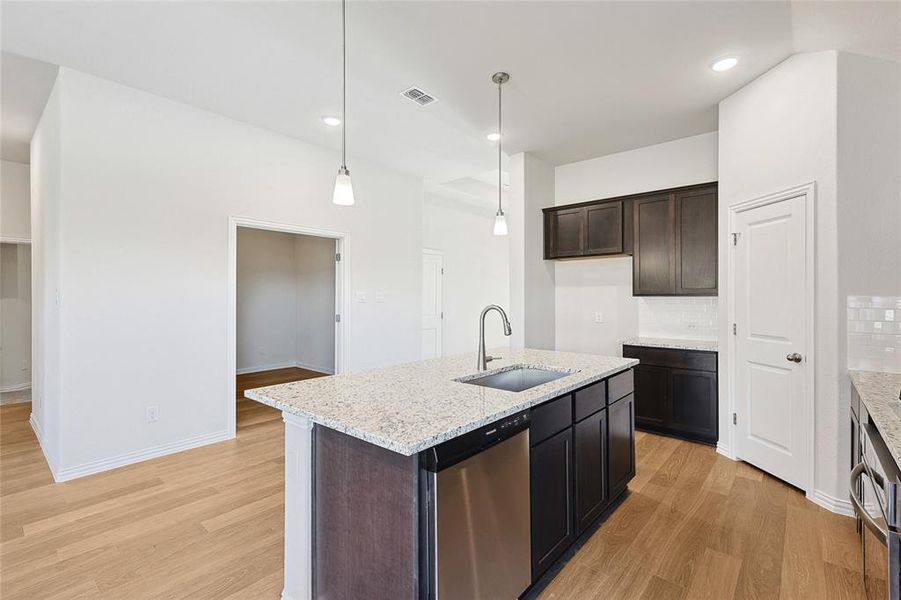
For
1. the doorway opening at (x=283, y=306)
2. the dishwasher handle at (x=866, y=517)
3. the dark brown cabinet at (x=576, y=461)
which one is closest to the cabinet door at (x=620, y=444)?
the dark brown cabinet at (x=576, y=461)

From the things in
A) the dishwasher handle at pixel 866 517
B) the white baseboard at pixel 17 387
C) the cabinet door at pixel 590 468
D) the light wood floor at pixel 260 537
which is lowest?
the light wood floor at pixel 260 537

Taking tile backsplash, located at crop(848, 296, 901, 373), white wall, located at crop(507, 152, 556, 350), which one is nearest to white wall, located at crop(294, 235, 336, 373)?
white wall, located at crop(507, 152, 556, 350)

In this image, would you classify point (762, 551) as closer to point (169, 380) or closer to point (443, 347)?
point (169, 380)

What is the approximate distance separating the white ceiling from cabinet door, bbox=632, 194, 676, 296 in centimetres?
74

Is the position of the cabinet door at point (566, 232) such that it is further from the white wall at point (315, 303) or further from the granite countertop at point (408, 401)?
the white wall at point (315, 303)

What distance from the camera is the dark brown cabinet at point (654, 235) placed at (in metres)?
3.85

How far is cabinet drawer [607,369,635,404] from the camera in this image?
8.21ft

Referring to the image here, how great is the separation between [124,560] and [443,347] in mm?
5141

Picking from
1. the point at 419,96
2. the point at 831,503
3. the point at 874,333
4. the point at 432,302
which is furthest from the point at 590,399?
the point at 432,302

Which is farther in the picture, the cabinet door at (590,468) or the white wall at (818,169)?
the white wall at (818,169)

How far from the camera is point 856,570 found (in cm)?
202

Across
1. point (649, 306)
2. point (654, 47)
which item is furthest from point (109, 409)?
point (649, 306)

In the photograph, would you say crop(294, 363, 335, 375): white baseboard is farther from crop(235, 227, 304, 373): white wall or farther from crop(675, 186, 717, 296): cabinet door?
crop(675, 186, 717, 296): cabinet door

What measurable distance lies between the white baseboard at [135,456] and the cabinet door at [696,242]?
4482mm
